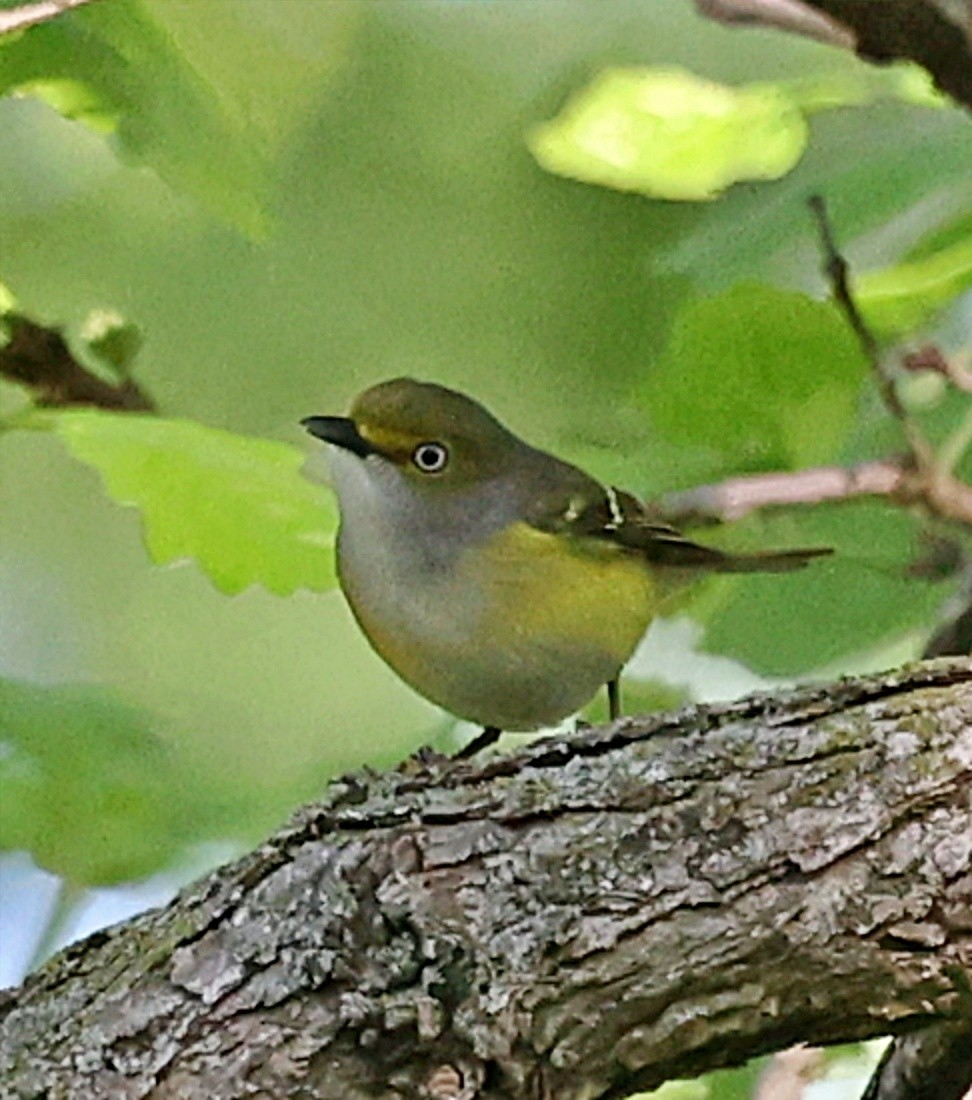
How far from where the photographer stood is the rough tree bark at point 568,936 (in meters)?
0.65

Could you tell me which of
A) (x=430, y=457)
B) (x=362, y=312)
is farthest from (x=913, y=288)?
(x=362, y=312)

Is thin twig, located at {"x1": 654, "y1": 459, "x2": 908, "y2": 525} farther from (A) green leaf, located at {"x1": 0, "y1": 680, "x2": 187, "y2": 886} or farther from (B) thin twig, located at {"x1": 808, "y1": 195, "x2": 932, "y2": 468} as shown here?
(A) green leaf, located at {"x1": 0, "y1": 680, "x2": 187, "y2": 886}

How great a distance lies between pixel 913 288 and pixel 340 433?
0.34 meters

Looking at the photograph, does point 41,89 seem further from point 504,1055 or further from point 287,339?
point 287,339

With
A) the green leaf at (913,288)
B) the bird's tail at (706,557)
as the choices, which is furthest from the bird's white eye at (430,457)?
the green leaf at (913,288)

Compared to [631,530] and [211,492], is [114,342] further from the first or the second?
[631,530]

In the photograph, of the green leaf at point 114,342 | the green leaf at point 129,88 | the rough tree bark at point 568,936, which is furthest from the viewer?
the green leaf at point 114,342

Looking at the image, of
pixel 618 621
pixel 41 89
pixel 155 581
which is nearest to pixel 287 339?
pixel 155 581

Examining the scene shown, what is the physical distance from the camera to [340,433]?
1.12m

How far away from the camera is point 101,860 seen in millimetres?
1030

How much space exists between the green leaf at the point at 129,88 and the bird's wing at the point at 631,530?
32cm

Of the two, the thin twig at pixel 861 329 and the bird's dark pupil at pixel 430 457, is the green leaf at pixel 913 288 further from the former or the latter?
the bird's dark pupil at pixel 430 457

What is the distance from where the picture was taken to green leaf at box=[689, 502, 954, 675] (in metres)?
1.08

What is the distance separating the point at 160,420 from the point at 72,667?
67cm
